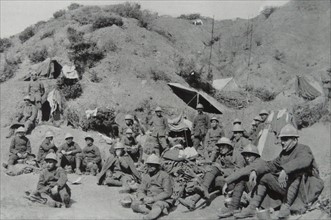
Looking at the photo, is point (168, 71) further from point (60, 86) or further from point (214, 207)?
point (214, 207)

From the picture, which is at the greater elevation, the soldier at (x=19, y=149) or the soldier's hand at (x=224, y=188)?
the soldier at (x=19, y=149)

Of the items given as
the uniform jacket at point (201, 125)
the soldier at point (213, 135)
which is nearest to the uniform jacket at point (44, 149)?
the soldier at point (213, 135)

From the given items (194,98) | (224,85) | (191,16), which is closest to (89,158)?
(194,98)

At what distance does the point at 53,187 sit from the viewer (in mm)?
8086

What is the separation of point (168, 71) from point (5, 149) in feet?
30.8

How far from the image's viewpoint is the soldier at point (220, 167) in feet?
25.5

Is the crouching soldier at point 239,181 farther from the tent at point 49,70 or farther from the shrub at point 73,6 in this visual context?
the shrub at point 73,6

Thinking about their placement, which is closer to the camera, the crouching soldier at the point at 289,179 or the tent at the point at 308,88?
the crouching soldier at the point at 289,179

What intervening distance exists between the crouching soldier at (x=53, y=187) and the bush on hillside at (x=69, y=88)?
307 inches

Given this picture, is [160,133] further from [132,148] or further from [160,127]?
[132,148]

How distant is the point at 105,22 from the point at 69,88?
22.7 ft

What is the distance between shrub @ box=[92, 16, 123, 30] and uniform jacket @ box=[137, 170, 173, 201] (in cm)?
1490

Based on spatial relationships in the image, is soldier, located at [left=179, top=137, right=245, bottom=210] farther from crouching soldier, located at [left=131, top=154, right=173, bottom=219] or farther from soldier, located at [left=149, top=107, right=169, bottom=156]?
soldier, located at [left=149, top=107, right=169, bottom=156]

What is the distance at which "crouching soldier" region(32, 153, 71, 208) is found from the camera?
7953 mm
